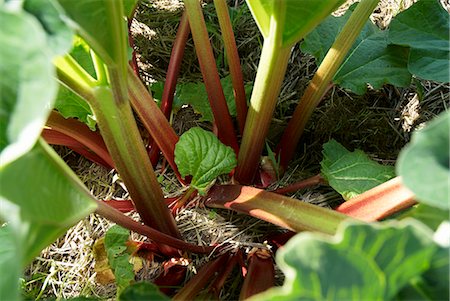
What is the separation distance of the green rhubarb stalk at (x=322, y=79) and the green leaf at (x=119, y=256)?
40cm

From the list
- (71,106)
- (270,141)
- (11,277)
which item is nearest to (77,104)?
(71,106)

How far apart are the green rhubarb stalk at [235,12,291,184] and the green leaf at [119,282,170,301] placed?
1.59ft

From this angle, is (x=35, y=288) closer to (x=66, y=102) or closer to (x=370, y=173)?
(x=66, y=102)

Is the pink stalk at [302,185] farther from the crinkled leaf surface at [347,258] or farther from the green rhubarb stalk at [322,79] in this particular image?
the crinkled leaf surface at [347,258]

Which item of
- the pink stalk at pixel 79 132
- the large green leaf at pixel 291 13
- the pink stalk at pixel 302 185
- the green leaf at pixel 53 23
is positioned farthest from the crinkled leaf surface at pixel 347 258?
the pink stalk at pixel 79 132

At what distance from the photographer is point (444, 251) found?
0.62 m

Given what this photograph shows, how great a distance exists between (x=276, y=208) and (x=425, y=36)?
46 cm

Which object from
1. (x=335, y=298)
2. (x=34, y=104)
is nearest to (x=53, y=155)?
(x=34, y=104)

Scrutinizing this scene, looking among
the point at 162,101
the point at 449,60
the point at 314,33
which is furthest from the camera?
the point at 162,101

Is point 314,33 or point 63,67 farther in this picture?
point 314,33

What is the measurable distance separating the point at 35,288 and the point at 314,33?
2.68ft

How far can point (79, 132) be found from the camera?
1.43 metres

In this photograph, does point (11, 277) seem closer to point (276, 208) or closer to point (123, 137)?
point (123, 137)

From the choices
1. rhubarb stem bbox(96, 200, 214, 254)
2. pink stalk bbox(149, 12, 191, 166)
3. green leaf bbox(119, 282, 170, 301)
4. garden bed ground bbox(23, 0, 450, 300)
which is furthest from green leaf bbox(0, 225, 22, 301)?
pink stalk bbox(149, 12, 191, 166)
